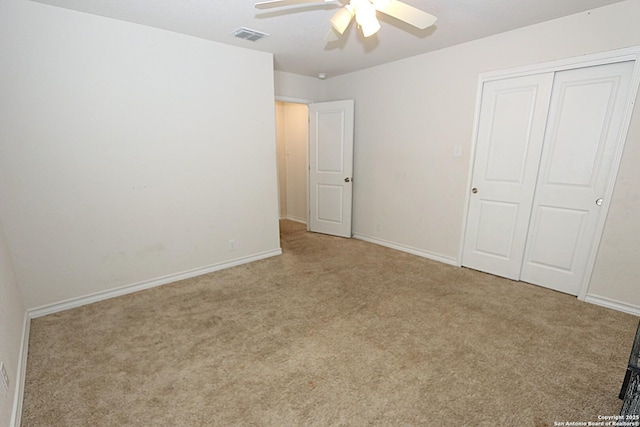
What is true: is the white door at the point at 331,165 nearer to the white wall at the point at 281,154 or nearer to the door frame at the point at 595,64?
the white wall at the point at 281,154

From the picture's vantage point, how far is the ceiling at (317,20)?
89.5 inches

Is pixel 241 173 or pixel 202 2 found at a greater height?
pixel 202 2

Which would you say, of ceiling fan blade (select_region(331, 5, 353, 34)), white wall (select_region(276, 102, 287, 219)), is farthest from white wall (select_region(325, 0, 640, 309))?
ceiling fan blade (select_region(331, 5, 353, 34))

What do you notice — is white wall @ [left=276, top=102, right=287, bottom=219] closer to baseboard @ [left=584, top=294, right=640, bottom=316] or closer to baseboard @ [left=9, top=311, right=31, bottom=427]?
baseboard @ [left=9, top=311, right=31, bottom=427]

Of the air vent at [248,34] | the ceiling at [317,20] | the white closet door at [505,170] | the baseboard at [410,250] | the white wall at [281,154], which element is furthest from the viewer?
the white wall at [281,154]

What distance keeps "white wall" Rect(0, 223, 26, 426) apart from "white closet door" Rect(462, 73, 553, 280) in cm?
382

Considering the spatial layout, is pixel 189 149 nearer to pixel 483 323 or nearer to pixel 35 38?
pixel 35 38

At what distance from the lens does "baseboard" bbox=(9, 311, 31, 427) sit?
1.52 m

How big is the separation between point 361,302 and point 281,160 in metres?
3.65

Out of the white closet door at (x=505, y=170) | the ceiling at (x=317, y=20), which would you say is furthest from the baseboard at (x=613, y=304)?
the ceiling at (x=317, y=20)

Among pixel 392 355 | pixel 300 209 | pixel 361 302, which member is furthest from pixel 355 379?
pixel 300 209

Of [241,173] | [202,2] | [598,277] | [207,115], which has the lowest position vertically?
[598,277]

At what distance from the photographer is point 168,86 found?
284 cm

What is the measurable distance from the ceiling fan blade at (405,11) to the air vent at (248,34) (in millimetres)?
1469
